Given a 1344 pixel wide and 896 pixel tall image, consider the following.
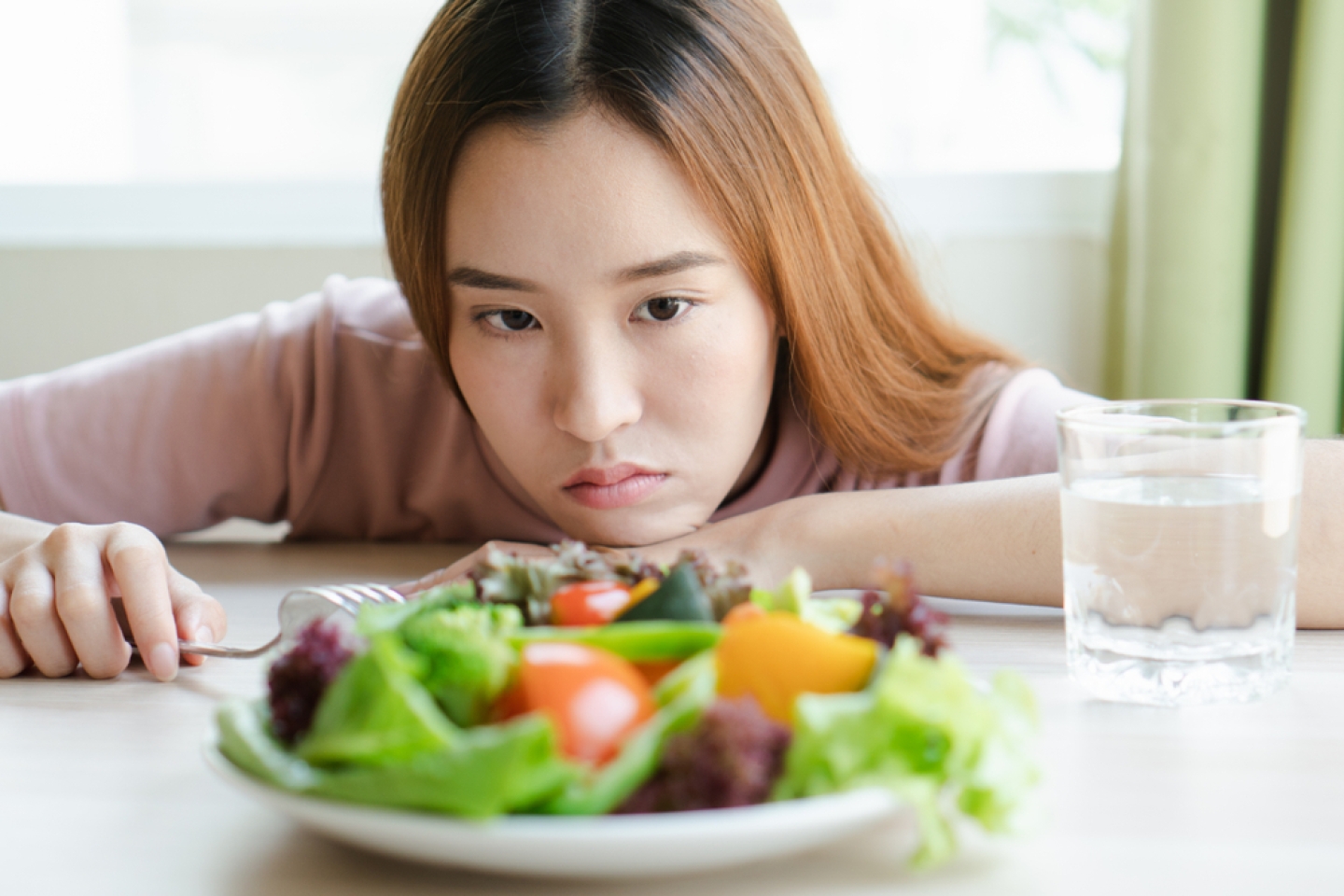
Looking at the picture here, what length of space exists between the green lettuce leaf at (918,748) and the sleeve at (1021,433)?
827 mm

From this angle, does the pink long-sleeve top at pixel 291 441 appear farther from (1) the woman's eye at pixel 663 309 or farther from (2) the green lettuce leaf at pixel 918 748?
(2) the green lettuce leaf at pixel 918 748

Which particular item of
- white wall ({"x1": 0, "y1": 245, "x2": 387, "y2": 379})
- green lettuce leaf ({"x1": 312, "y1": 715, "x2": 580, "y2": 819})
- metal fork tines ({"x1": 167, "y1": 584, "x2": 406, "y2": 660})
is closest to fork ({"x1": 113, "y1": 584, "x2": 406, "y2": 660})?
metal fork tines ({"x1": 167, "y1": 584, "x2": 406, "y2": 660})

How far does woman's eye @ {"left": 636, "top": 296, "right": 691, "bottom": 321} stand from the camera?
106 centimetres

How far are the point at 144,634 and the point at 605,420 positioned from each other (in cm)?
39

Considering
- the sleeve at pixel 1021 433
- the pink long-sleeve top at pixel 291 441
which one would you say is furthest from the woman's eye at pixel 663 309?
the sleeve at pixel 1021 433

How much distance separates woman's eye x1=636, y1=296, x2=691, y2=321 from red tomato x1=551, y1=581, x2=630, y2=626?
1.58 ft

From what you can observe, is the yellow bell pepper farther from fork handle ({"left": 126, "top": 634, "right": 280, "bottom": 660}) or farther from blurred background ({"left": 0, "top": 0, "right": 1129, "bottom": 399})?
blurred background ({"left": 0, "top": 0, "right": 1129, "bottom": 399})

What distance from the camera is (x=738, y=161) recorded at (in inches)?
42.8

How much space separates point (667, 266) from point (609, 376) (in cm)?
11

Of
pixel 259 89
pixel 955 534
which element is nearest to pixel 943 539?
pixel 955 534

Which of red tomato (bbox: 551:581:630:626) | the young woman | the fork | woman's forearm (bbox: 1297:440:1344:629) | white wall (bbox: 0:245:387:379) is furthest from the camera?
white wall (bbox: 0:245:387:379)

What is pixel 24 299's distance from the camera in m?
2.47

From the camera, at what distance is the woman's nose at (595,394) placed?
996mm

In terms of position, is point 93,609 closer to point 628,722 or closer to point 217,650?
point 217,650
